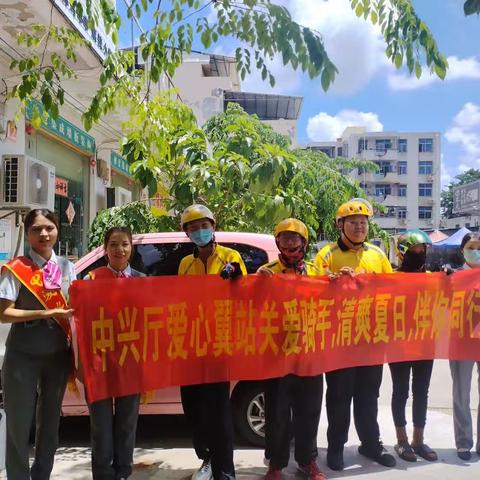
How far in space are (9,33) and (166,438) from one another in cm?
557

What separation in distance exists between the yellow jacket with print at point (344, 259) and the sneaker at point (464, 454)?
1.43m

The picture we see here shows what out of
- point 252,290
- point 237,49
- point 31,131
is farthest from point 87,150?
point 252,290

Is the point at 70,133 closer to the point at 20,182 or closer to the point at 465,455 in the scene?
the point at 20,182

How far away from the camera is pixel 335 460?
3641mm

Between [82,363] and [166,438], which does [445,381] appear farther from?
[82,363]

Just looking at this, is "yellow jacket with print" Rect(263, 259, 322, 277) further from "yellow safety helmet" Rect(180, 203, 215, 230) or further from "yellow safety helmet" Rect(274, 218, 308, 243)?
"yellow safety helmet" Rect(180, 203, 215, 230)

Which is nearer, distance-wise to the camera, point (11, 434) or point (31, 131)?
point (11, 434)

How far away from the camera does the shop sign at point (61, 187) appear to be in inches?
374

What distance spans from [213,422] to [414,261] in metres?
1.86

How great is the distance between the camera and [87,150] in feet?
35.7

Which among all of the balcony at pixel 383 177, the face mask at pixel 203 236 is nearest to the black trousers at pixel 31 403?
the face mask at pixel 203 236

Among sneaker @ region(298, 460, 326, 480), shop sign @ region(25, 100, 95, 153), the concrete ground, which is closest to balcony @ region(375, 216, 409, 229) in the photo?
shop sign @ region(25, 100, 95, 153)

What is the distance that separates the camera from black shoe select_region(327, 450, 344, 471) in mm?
3629

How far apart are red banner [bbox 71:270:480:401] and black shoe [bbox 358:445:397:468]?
65 centimetres
